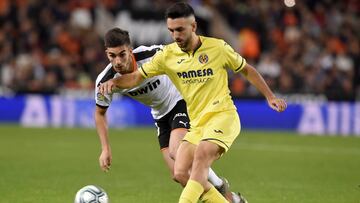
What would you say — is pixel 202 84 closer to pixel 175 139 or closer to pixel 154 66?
pixel 154 66

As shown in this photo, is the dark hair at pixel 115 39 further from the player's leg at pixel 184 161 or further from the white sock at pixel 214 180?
the white sock at pixel 214 180

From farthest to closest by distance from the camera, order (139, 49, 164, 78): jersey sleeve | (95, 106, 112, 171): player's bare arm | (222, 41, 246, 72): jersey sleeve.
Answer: (95, 106, 112, 171): player's bare arm
(139, 49, 164, 78): jersey sleeve
(222, 41, 246, 72): jersey sleeve

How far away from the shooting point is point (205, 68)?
773 cm

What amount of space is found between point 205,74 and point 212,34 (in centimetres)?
1558

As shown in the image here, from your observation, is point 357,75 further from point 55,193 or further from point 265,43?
point 55,193

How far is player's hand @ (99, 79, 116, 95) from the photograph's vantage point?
802cm

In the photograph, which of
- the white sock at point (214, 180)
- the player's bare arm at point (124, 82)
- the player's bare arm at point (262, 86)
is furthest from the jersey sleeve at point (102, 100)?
the player's bare arm at point (262, 86)

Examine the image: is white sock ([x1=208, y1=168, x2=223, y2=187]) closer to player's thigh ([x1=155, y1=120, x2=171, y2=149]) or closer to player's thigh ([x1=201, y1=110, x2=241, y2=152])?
player's thigh ([x1=155, y1=120, x2=171, y2=149])

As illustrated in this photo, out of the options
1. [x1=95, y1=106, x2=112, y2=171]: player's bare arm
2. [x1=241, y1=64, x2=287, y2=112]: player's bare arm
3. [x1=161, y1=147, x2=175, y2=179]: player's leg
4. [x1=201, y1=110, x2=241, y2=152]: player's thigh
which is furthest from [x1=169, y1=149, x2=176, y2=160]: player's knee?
[x1=241, y1=64, x2=287, y2=112]: player's bare arm

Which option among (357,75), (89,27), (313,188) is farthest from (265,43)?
(313,188)

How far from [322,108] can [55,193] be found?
10698 mm

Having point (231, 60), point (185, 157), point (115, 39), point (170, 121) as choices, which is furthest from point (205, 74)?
point (170, 121)

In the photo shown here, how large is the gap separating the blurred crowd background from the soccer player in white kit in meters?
11.3

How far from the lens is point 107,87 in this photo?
26.4ft
